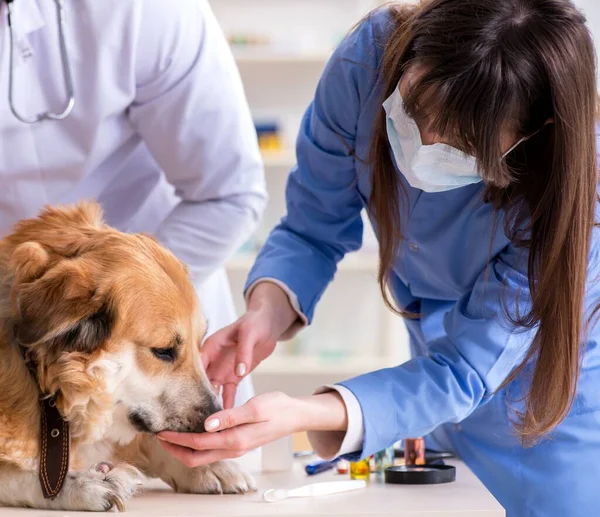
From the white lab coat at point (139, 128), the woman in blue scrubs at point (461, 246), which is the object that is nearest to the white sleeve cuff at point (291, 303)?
the woman in blue scrubs at point (461, 246)

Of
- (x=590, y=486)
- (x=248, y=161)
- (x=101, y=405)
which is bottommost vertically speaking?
(x=590, y=486)

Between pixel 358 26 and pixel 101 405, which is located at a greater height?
pixel 358 26

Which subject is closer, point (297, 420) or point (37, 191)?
point (297, 420)

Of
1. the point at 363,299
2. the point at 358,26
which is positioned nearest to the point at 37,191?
the point at 358,26

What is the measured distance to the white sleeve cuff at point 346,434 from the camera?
117 cm

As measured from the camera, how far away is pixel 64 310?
1089 millimetres

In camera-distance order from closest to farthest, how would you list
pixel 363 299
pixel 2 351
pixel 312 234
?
pixel 2 351, pixel 312 234, pixel 363 299

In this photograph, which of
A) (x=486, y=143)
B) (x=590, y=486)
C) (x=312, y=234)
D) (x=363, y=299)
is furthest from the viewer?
(x=363, y=299)

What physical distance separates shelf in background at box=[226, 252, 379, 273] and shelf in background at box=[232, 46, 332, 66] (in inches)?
32.3

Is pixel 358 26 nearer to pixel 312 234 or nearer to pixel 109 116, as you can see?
pixel 312 234

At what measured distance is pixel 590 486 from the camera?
1301 millimetres

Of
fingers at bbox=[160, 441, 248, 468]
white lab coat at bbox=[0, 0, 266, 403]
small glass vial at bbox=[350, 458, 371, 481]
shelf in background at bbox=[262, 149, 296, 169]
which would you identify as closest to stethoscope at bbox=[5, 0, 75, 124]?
white lab coat at bbox=[0, 0, 266, 403]

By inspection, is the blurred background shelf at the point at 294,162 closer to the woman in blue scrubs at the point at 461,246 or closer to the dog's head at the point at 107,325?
the woman in blue scrubs at the point at 461,246

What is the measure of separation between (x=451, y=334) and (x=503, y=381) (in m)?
0.11
